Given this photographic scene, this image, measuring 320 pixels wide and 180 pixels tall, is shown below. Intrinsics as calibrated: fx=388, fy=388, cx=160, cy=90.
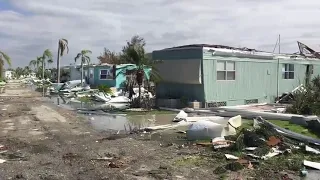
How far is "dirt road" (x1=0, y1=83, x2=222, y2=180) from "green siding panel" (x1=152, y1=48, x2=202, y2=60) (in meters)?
7.76

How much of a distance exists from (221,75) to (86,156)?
12.3 m

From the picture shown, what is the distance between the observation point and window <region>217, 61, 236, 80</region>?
19627 millimetres

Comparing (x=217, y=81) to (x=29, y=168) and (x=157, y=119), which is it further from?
(x=29, y=168)

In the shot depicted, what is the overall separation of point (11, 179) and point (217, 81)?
13981 mm

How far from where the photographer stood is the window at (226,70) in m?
19.6

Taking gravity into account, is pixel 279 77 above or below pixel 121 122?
above

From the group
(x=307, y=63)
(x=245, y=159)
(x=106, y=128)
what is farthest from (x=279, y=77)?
(x=245, y=159)

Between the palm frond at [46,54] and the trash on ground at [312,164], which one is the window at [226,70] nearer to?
the trash on ground at [312,164]

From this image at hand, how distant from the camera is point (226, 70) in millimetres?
19969

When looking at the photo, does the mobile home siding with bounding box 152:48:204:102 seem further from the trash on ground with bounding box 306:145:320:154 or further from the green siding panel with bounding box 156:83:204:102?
the trash on ground with bounding box 306:145:320:154

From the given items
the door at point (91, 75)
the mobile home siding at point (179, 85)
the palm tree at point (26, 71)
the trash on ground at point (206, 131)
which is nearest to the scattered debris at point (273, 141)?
the trash on ground at point (206, 131)

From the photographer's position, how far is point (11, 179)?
268 inches

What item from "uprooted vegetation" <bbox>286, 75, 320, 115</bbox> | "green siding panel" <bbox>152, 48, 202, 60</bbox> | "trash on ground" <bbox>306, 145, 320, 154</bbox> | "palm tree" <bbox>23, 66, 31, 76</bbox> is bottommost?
"trash on ground" <bbox>306, 145, 320, 154</bbox>

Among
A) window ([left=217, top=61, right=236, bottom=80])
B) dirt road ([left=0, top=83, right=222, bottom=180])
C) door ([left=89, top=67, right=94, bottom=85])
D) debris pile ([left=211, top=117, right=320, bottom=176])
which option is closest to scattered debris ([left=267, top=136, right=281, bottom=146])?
debris pile ([left=211, top=117, right=320, bottom=176])
